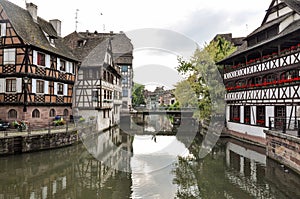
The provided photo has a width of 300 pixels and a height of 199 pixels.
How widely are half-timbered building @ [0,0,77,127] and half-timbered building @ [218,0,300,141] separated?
16.3 meters

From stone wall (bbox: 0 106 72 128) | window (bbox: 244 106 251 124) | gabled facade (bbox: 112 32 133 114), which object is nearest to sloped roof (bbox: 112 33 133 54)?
gabled facade (bbox: 112 32 133 114)

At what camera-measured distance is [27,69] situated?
62.3ft

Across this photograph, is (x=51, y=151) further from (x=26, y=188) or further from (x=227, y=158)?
(x=227, y=158)

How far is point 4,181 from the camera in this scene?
10.9m

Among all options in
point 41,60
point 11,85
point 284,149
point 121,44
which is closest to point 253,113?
point 284,149

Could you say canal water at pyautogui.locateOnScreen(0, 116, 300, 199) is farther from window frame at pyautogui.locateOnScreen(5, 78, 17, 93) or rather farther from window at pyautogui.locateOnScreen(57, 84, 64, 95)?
window at pyautogui.locateOnScreen(57, 84, 64, 95)

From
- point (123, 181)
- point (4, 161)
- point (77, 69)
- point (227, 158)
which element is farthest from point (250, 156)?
point (77, 69)

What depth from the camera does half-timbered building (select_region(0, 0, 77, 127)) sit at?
18969 millimetres

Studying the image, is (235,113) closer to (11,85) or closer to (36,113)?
(36,113)

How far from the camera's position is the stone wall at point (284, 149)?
11.9 meters

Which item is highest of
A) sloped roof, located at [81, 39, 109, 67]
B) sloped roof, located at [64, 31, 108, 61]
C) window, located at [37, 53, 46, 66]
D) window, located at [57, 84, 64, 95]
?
sloped roof, located at [64, 31, 108, 61]

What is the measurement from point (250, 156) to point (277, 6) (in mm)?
13084

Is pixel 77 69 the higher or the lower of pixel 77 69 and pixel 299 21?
the lower

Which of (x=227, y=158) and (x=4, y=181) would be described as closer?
(x=4, y=181)
